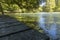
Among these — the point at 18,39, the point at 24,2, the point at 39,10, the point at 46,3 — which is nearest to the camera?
the point at 18,39

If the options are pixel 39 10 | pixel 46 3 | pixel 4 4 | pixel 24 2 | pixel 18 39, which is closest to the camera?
pixel 18 39

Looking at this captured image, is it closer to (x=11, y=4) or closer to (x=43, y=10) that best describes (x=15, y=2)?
(x=11, y=4)

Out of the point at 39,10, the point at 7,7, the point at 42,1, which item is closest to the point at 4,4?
the point at 7,7

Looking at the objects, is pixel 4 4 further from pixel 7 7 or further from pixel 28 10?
pixel 28 10

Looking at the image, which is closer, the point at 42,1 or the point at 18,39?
the point at 18,39

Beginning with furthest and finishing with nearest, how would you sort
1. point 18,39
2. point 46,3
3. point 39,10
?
point 46,3
point 39,10
point 18,39

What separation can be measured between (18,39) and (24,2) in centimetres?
1726

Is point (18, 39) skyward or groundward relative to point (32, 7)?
skyward

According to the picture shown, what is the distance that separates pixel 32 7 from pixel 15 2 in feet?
6.39

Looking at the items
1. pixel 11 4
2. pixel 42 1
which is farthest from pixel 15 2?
pixel 42 1

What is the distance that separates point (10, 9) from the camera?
16.7 meters

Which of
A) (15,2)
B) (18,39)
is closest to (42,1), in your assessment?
(15,2)

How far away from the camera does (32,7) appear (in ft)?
58.6

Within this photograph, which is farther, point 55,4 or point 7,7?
point 55,4
